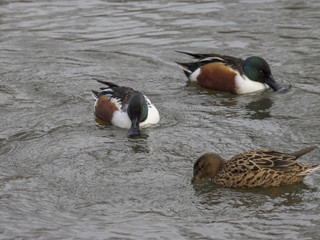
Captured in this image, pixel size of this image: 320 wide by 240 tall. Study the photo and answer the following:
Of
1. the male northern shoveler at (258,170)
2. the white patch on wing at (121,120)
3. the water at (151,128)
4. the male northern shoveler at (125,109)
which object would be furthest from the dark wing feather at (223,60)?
the male northern shoveler at (258,170)

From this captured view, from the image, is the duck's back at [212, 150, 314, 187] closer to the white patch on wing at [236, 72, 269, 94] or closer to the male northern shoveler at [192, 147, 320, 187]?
the male northern shoveler at [192, 147, 320, 187]

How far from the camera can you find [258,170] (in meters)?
7.27

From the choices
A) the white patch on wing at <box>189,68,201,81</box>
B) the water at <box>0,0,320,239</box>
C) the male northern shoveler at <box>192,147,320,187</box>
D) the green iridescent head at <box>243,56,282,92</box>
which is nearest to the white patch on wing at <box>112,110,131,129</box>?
the water at <box>0,0,320,239</box>

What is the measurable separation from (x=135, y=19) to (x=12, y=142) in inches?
250

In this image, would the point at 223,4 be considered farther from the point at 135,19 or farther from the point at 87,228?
Result: the point at 87,228

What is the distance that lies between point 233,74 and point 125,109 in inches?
92.4

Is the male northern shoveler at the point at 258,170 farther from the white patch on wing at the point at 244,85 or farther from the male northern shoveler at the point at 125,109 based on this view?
the white patch on wing at the point at 244,85

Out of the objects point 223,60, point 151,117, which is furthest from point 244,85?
point 151,117

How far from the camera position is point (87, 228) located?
20.9 feet

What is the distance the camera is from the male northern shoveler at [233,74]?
1103 cm

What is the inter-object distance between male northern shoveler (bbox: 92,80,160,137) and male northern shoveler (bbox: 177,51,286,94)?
1.81 meters

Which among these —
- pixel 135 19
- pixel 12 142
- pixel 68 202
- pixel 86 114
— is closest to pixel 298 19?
pixel 135 19

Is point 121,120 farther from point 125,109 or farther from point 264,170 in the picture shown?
point 264,170

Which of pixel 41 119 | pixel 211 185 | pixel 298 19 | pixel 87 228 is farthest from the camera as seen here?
pixel 298 19
